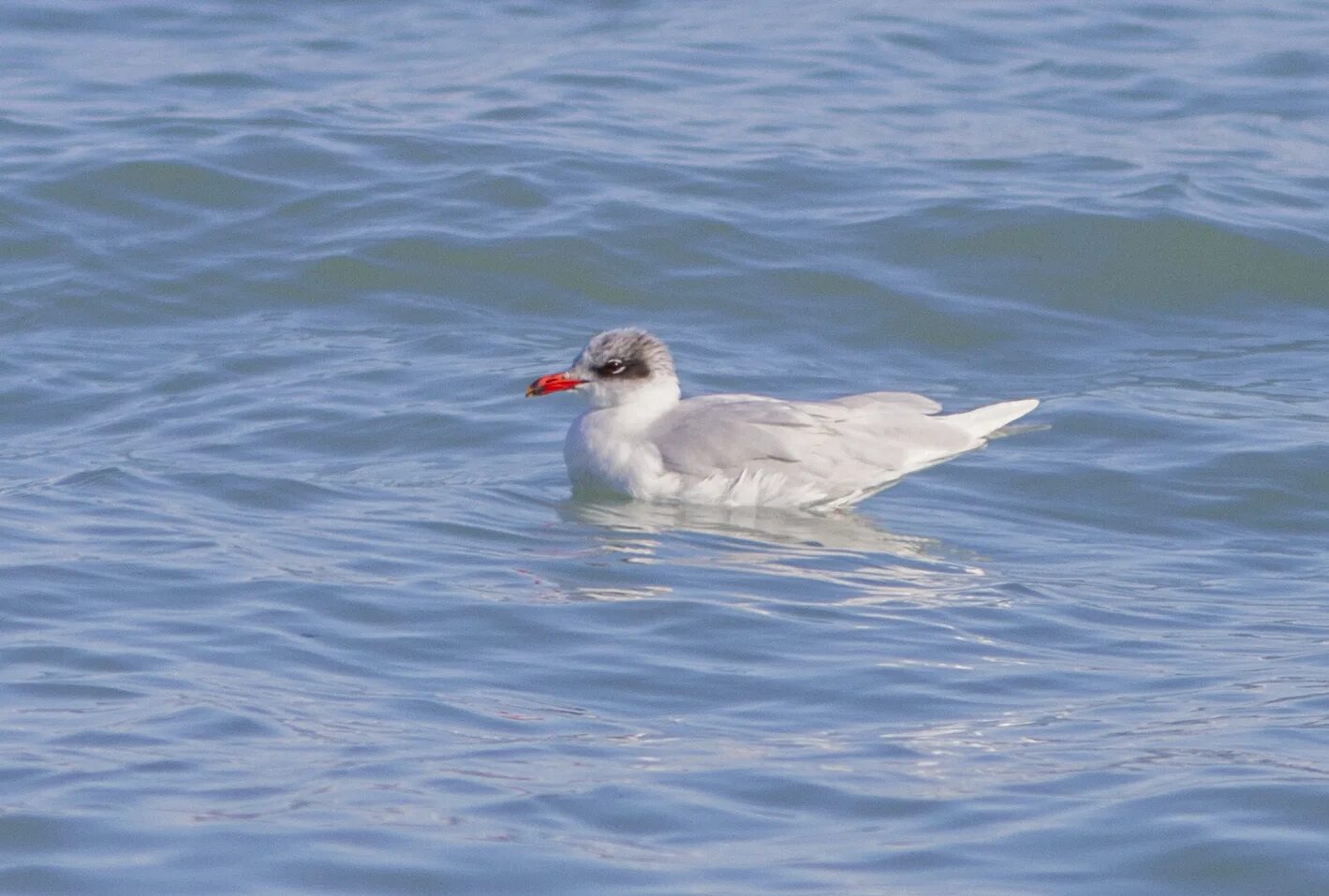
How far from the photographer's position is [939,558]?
9906 mm

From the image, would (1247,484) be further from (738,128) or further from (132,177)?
(132,177)

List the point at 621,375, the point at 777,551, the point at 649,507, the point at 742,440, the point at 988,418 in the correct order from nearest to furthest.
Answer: the point at 777,551 < the point at 742,440 < the point at 649,507 < the point at 988,418 < the point at 621,375

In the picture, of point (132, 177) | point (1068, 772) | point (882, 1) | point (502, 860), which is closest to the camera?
point (502, 860)

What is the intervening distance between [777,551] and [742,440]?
3.16 feet

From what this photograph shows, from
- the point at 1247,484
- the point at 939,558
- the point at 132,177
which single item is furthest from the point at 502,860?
the point at 132,177

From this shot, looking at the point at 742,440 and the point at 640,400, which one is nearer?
the point at 742,440

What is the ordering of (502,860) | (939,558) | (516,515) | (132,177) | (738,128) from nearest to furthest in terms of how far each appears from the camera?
(502,860) < (939,558) < (516,515) < (132,177) < (738,128)

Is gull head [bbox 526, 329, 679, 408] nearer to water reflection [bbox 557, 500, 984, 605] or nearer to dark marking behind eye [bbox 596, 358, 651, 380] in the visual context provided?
dark marking behind eye [bbox 596, 358, 651, 380]

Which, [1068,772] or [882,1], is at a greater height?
[882,1]

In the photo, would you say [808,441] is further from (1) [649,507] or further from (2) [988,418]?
(2) [988,418]

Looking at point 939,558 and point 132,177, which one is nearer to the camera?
point 939,558

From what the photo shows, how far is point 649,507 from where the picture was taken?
430 inches


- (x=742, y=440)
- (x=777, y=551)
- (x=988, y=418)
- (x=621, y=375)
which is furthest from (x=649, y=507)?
(x=988, y=418)

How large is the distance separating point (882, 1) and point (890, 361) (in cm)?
922
